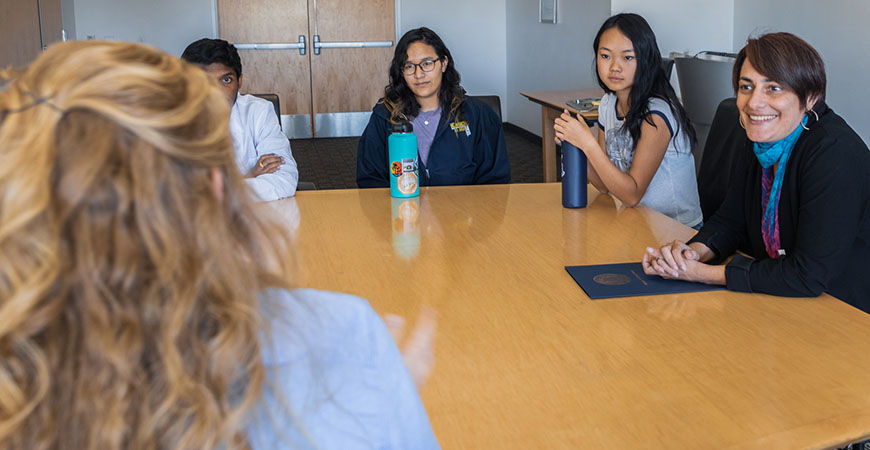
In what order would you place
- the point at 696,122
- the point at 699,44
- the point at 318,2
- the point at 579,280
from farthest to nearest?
the point at 318,2, the point at 699,44, the point at 696,122, the point at 579,280

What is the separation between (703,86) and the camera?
12.1ft

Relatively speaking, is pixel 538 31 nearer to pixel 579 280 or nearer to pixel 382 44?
pixel 382 44

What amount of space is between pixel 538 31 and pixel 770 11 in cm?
285

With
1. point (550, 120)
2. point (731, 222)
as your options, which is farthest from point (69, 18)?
point (731, 222)

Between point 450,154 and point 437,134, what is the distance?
0.08m

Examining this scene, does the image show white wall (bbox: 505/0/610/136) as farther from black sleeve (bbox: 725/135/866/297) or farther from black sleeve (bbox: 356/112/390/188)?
black sleeve (bbox: 725/135/866/297)

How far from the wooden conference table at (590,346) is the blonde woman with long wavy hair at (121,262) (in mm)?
491

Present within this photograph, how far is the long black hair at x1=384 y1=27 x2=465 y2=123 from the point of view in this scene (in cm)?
273

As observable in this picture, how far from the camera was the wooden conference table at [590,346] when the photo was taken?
1.02 metres

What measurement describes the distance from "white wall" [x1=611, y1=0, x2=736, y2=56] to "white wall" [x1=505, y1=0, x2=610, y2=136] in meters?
0.51

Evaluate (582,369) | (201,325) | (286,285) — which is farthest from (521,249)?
(201,325)

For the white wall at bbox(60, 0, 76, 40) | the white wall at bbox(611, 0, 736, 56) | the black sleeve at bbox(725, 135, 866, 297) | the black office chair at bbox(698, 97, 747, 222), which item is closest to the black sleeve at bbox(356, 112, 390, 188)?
the black office chair at bbox(698, 97, 747, 222)

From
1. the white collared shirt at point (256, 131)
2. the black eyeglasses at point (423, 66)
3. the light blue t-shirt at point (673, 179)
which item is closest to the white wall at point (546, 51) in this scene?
the black eyeglasses at point (423, 66)

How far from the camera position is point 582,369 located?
1183 mm
